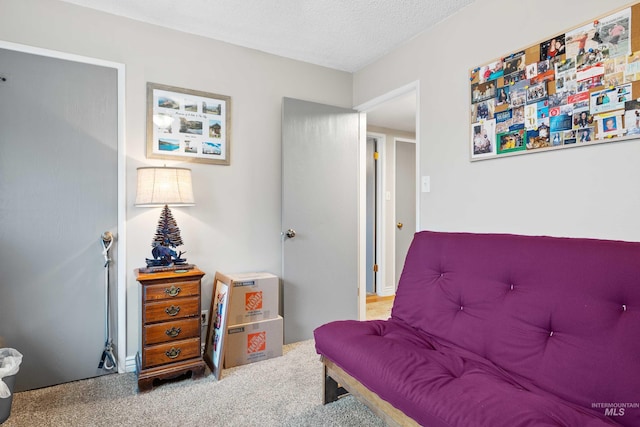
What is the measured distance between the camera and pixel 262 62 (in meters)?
2.81

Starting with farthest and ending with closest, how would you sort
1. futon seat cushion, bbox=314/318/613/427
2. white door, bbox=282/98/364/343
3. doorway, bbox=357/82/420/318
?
Answer: doorway, bbox=357/82/420/318 < white door, bbox=282/98/364/343 < futon seat cushion, bbox=314/318/613/427

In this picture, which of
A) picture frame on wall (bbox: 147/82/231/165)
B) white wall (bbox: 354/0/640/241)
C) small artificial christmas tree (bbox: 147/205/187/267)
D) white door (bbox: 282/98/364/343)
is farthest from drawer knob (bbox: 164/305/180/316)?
white wall (bbox: 354/0/640/241)

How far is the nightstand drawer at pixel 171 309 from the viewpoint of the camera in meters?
2.05

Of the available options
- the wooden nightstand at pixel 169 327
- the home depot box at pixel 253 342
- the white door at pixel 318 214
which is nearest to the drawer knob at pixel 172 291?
the wooden nightstand at pixel 169 327

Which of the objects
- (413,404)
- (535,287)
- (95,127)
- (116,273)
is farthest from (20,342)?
(535,287)

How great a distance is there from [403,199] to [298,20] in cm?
293

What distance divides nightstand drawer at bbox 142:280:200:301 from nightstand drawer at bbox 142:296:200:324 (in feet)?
0.10

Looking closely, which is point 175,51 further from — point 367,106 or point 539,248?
point 539,248

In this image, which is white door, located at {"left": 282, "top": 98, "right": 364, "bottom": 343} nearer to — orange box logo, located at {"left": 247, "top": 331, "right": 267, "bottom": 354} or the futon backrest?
orange box logo, located at {"left": 247, "top": 331, "right": 267, "bottom": 354}

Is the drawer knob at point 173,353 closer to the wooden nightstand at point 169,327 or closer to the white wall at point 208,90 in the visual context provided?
the wooden nightstand at point 169,327

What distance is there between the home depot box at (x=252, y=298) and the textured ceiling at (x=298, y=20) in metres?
1.79


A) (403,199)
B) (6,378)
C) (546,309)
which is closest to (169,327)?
(6,378)

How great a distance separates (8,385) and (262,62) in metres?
Answer: 2.61

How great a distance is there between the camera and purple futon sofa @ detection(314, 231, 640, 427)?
1.09 meters
